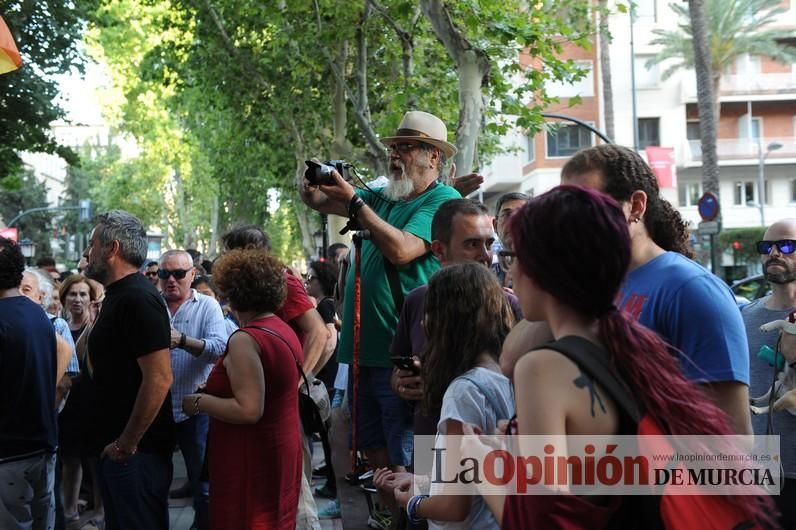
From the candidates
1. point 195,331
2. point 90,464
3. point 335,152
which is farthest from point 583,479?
point 335,152

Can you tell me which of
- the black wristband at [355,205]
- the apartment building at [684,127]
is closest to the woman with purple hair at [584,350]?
the black wristband at [355,205]

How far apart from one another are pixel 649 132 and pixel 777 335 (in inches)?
1930

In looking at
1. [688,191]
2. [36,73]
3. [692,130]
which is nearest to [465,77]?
[36,73]

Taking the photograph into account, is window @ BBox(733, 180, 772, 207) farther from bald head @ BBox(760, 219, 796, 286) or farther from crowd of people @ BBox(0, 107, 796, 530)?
bald head @ BBox(760, 219, 796, 286)

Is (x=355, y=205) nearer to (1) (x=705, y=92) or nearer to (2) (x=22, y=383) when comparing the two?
(2) (x=22, y=383)

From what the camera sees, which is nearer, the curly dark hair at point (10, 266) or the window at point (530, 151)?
the curly dark hair at point (10, 266)

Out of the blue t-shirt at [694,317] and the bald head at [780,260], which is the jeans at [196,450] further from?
the blue t-shirt at [694,317]

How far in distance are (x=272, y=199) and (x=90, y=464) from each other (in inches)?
1624

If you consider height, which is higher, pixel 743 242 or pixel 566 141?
pixel 566 141

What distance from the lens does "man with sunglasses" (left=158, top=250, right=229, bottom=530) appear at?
6672 mm

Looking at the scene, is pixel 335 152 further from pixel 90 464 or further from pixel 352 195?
pixel 352 195

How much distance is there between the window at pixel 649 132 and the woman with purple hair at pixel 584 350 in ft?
167

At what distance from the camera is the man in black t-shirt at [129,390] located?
463 centimetres

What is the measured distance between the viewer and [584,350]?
2086mm
